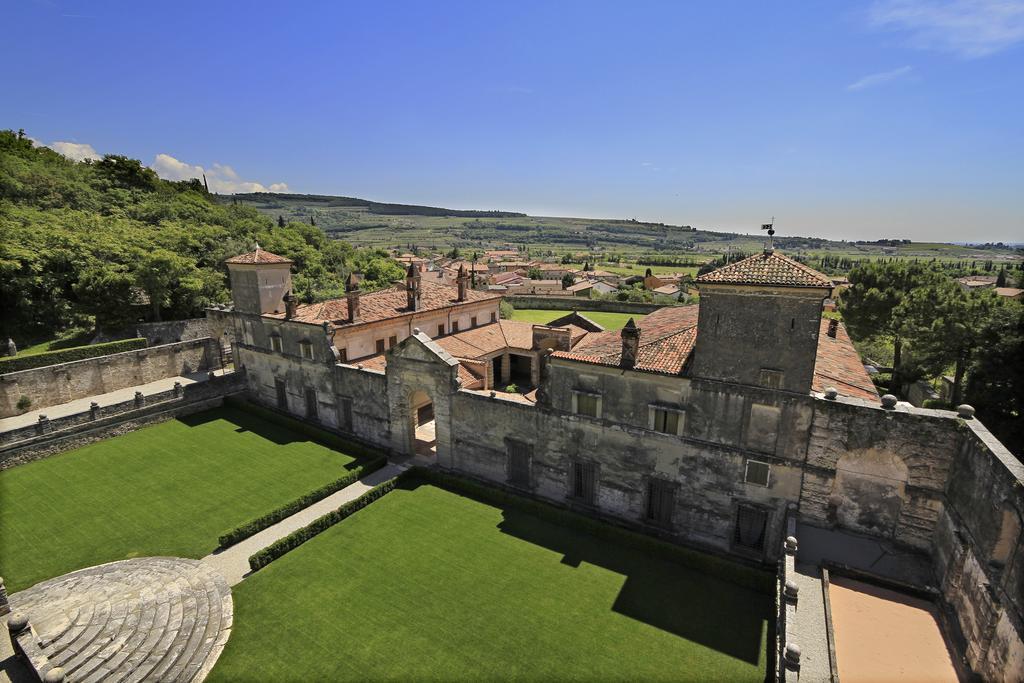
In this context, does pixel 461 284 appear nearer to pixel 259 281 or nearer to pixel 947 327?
pixel 259 281

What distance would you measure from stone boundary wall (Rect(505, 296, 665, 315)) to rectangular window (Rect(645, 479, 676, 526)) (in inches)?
2703

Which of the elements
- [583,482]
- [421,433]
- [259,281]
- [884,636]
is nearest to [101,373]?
[259,281]

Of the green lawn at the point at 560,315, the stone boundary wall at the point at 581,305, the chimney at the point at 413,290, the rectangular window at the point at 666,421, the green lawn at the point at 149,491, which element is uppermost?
the chimney at the point at 413,290

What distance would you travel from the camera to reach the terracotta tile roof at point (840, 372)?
19.2m

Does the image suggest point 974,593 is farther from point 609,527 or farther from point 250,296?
point 250,296

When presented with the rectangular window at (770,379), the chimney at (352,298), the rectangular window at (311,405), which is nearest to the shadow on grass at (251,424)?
the rectangular window at (311,405)

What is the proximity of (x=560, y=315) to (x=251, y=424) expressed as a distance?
192 ft

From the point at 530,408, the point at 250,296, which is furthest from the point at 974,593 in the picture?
the point at 250,296

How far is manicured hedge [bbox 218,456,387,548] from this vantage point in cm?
2127

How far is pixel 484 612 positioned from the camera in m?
17.0

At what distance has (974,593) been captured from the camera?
44.6 feet

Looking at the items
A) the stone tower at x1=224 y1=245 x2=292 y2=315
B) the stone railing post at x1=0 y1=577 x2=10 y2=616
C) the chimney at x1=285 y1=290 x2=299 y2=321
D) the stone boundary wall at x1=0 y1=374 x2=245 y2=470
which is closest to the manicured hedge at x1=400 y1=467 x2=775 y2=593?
the chimney at x1=285 y1=290 x2=299 y2=321

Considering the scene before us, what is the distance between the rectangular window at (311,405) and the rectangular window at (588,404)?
20217 mm

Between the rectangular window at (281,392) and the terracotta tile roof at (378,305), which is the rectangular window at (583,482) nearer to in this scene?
the terracotta tile roof at (378,305)
